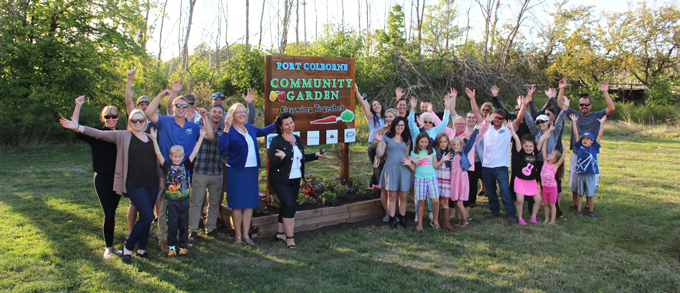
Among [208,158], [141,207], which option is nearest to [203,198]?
[208,158]

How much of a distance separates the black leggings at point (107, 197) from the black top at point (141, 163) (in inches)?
11.7

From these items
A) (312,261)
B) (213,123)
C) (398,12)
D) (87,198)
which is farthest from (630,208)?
(398,12)

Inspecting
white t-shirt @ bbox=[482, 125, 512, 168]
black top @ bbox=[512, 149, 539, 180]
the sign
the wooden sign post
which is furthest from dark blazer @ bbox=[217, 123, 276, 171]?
black top @ bbox=[512, 149, 539, 180]

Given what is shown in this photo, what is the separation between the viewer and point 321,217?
6.02 m

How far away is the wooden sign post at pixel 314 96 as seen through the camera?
6105mm

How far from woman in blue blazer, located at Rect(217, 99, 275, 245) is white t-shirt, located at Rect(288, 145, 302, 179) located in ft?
1.44

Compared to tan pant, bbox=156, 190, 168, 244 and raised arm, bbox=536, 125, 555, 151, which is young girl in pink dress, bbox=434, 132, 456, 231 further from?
tan pant, bbox=156, 190, 168, 244

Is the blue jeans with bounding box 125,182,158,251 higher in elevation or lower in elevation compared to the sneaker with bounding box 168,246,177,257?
higher

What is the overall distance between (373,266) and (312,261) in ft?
2.25

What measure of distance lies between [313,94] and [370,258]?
2750mm

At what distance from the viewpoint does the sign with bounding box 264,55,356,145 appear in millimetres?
6105

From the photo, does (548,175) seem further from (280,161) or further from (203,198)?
(203,198)

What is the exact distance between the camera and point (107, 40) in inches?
605

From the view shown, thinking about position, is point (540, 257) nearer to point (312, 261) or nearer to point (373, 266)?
point (373, 266)
